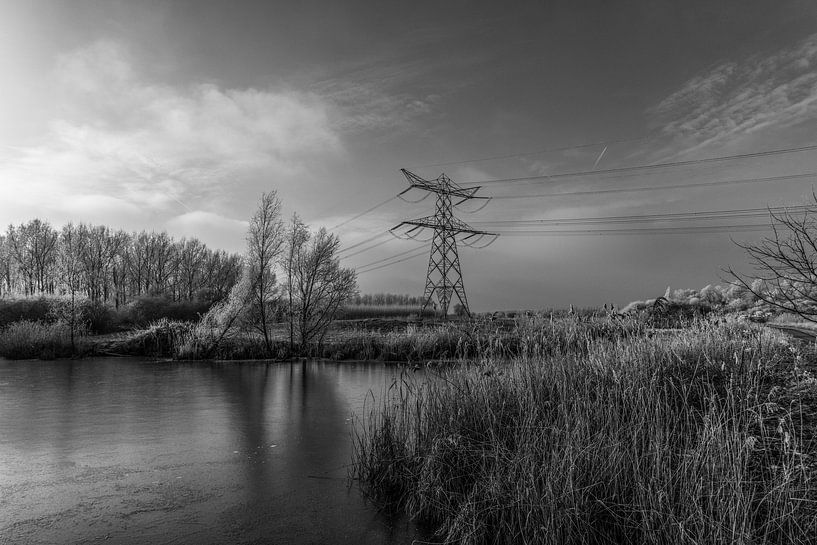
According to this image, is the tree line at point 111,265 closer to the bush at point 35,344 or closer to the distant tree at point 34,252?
the distant tree at point 34,252

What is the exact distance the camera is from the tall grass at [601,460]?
4113 mm

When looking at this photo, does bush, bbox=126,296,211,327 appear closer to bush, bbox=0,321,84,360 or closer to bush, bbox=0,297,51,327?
bush, bbox=0,297,51,327

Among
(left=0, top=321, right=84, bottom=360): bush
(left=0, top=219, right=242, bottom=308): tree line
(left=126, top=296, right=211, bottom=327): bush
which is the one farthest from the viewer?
(left=0, top=219, right=242, bottom=308): tree line

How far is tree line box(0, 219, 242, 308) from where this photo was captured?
4825 cm

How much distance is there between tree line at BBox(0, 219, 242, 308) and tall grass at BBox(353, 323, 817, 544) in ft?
136

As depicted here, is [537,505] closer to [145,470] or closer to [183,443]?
[145,470]

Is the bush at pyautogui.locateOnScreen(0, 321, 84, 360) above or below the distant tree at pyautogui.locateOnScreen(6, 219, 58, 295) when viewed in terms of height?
below

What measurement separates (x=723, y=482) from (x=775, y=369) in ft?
15.6

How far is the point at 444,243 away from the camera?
34.1 m

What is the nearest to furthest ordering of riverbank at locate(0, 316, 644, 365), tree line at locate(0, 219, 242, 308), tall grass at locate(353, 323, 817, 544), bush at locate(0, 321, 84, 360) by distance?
1. tall grass at locate(353, 323, 817, 544)
2. riverbank at locate(0, 316, 644, 365)
3. bush at locate(0, 321, 84, 360)
4. tree line at locate(0, 219, 242, 308)

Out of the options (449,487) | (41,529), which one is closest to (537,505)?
(449,487)

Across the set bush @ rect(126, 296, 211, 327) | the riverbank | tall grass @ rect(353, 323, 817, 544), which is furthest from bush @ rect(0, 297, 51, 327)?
tall grass @ rect(353, 323, 817, 544)

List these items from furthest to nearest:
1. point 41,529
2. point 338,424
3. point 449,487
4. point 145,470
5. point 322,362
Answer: point 322,362 → point 338,424 → point 145,470 → point 449,487 → point 41,529

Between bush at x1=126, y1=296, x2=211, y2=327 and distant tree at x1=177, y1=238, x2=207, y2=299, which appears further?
distant tree at x1=177, y1=238, x2=207, y2=299
